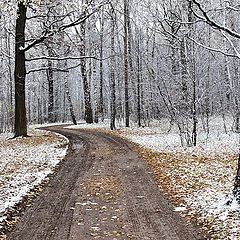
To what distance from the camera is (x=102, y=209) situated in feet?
28.7

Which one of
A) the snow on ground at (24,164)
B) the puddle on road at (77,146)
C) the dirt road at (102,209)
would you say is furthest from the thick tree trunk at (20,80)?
the dirt road at (102,209)

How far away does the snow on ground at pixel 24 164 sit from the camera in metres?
10.2

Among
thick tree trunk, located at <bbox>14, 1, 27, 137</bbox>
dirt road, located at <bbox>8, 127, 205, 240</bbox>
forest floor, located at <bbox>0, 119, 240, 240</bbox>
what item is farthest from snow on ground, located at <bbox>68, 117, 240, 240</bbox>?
thick tree trunk, located at <bbox>14, 1, 27, 137</bbox>

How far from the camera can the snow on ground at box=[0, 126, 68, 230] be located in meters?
10.2

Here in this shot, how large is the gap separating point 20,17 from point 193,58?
10562 mm

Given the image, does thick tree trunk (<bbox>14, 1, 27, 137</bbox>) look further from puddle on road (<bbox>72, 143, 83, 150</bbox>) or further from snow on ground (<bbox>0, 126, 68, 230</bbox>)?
puddle on road (<bbox>72, 143, 83, 150</bbox>)

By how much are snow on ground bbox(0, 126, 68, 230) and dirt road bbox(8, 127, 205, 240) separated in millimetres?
504

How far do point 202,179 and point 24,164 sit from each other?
6.55m

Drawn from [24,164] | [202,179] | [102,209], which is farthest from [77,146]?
[102,209]

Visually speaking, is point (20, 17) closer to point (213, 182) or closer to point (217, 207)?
point (213, 182)

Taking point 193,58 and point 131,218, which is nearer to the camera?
point 131,218

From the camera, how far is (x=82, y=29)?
37.7 m

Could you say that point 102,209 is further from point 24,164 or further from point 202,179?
point 24,164

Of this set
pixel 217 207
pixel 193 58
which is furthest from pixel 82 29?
pixel 217 207
